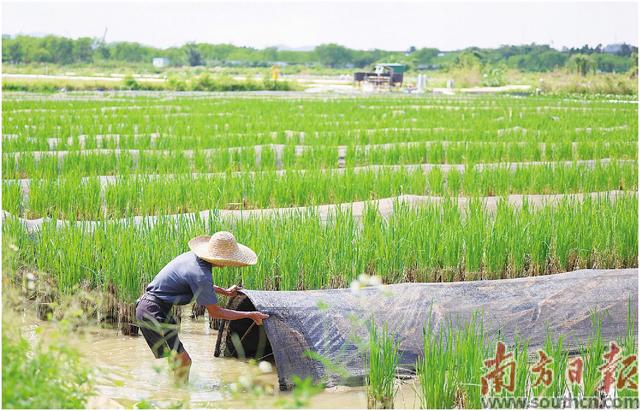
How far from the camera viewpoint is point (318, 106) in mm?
19406

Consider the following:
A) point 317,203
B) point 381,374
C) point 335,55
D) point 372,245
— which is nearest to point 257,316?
point 381,374

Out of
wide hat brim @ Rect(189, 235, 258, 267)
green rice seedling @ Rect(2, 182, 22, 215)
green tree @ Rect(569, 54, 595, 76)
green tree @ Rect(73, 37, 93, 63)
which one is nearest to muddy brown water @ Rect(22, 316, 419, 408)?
wide hat brim @ Rect(189, 235, 258, 267)

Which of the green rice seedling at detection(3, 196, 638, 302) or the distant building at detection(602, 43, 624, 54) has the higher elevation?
the distant building at detection(602, 43, 624, 54)

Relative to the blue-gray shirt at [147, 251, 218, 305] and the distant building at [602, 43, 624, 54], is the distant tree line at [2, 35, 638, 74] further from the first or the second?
the blue-gray shirt at [147, 251, 218, 305]

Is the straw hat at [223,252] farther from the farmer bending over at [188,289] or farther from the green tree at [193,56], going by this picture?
the green tree at [193,56]

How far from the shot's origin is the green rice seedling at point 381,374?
329cm

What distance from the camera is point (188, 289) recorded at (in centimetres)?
373

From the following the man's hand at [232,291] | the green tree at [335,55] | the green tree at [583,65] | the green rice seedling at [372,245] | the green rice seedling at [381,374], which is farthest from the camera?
the green tree at [335,55]

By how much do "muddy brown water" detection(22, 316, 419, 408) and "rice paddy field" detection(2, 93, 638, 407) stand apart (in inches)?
9.9

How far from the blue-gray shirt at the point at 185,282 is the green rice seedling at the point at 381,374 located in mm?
692

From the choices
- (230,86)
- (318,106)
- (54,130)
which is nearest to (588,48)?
(230,86)

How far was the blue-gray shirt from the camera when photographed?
11.8 feet

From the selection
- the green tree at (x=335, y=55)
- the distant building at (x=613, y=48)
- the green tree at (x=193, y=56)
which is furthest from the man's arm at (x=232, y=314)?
the green tree at (x=335, y=55)

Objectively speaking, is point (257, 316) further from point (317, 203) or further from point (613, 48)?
point (613, 48)
